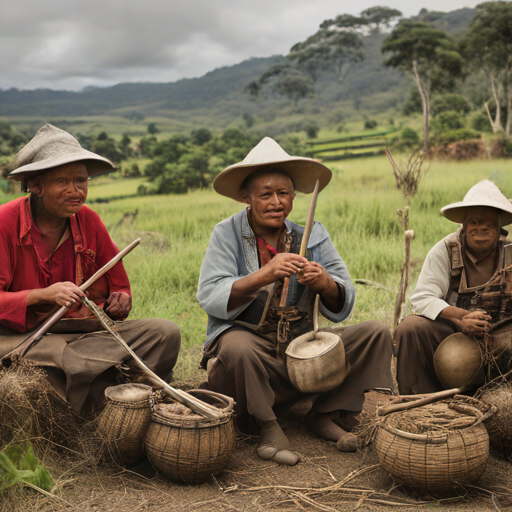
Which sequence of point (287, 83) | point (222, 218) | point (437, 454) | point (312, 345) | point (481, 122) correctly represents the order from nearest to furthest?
point (437, 454) → point (312, 345) → point (222, 218) → point (481, 122) → point (287, 83)

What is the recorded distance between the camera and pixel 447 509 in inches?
96.0

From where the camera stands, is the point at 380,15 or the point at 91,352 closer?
the point at 91,352

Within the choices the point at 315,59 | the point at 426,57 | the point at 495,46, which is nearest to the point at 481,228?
the point at 495,46

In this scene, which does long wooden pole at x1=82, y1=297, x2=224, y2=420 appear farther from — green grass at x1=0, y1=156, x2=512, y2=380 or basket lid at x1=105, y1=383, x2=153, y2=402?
green grass at x1=0, y1=156, x2=512, y2=380

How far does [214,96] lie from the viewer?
A: 1914 inches

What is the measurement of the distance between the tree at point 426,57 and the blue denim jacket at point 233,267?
23.9 meters

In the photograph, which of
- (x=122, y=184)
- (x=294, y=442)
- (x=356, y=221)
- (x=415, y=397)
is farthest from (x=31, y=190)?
(x=122, y=184)

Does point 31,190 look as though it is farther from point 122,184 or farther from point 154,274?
point 122,184

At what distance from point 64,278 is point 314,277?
143 cm

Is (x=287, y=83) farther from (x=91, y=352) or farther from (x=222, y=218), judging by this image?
(x=91, y=352)

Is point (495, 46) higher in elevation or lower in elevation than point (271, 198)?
higher

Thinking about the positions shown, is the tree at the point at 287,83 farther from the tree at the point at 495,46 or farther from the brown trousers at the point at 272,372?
the brown trousers at the point at 272,372

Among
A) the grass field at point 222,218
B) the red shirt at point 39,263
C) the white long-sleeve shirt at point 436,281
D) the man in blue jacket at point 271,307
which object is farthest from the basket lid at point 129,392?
the white long-sleeve shirt at point 436,281

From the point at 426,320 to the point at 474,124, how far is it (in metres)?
24.5
